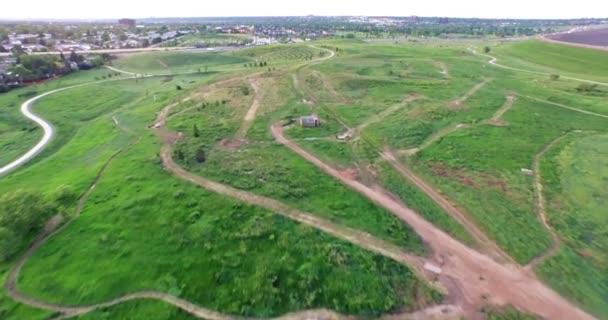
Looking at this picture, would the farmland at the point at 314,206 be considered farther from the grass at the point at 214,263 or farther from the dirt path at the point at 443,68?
the dirt path at the point at 443,68

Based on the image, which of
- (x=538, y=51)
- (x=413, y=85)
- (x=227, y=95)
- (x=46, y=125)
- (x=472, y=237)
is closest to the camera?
(x=472, y=237)

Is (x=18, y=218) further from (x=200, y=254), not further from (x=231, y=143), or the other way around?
(x=231, y=143)

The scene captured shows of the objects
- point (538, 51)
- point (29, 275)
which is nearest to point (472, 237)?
point (29, 275)

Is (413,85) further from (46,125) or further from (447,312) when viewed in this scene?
(46,125)

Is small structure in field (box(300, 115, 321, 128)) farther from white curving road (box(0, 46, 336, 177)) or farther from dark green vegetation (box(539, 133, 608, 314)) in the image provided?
white curving road (box(0, 46, 336, 177))

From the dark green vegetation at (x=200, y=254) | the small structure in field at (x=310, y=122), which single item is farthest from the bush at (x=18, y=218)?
the small structure in field at (x=310, y=122)

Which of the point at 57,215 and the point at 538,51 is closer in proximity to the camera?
the point at 57,215
